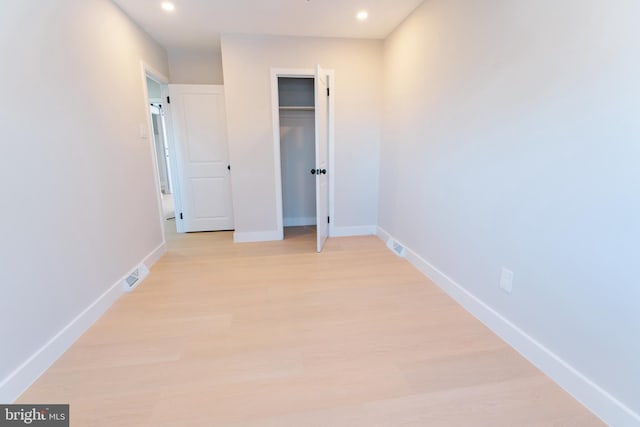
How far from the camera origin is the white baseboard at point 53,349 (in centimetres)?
140

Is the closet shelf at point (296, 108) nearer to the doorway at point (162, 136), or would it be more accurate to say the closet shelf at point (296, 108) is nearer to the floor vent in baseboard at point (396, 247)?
the doorway at point (162, 136)

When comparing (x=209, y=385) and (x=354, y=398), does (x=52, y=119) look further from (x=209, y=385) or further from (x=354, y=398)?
(x=354, y=398)

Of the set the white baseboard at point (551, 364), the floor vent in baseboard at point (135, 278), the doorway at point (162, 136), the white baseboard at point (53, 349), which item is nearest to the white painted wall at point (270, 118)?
the doorway at point (162, 136)

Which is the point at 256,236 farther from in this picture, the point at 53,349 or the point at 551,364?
the point at 551,364

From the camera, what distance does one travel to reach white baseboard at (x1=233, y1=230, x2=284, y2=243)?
150 inches

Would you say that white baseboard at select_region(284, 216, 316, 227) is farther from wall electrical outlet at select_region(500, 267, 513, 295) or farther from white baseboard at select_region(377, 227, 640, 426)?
wall electrical outlet at select_region(500, 267, 513, 295)

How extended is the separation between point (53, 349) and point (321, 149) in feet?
9.20

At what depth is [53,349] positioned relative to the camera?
1.67 m

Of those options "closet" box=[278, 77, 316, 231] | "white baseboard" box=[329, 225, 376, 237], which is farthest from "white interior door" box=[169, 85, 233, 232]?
"white baseboard" box=[329, 225, 376, 237]

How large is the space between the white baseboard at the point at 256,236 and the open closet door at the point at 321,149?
2.24 feet

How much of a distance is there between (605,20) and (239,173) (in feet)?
10.9

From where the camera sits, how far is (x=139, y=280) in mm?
2672

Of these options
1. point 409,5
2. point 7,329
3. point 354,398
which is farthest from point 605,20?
point 7,329

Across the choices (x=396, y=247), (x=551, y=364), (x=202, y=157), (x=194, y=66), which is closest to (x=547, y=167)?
(x=551, y=364)
